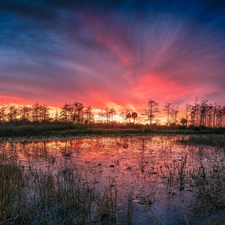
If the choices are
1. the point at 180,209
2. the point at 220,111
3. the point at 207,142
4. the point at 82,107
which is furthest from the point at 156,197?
the point at 220,111

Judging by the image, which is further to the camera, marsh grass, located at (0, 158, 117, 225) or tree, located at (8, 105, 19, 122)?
tree, located at (8, 105, 19, 122)

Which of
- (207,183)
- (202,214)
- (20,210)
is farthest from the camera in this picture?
(207,183)

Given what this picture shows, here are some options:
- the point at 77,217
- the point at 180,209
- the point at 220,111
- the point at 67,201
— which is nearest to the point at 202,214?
the point at 180,209

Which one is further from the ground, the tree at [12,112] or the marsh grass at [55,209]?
the tree at [12,112]

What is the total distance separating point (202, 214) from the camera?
5.20 meters

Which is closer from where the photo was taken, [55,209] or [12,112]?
[55,209]

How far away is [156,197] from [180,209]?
3.25 feet

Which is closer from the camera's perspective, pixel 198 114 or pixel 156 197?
pixel 156 197

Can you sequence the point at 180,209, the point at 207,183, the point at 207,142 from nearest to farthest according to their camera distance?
the point at 180,209, the point at 207,183, the point at 207,142

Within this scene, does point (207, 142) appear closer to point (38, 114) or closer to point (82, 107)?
point (82, 107)

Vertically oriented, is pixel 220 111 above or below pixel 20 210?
above

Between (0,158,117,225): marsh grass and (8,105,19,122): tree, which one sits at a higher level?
(8,105,19,122): tree

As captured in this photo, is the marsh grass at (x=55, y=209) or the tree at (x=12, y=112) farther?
the tree at (x=12, y=112)

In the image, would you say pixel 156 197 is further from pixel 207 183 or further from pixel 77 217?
pixel 77 217
